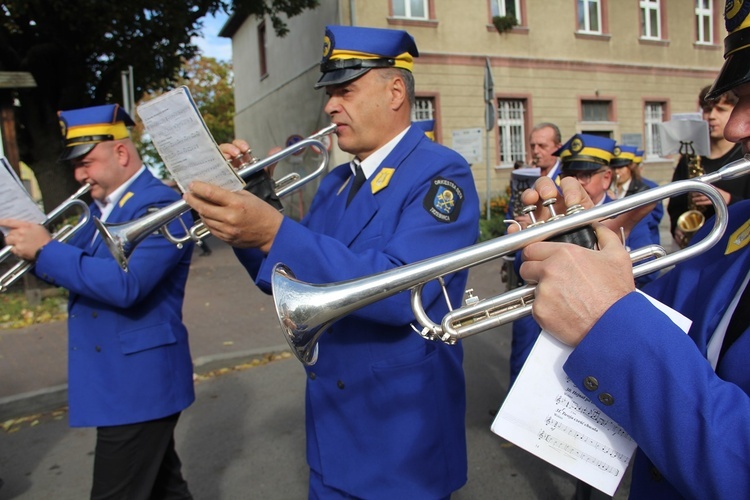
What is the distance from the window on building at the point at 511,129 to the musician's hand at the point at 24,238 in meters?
15.7

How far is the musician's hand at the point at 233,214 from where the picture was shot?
56.1 inches

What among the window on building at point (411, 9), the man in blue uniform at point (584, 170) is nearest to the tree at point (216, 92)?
the window on building at point (411, 9)

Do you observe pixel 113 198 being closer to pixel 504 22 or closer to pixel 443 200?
pixel 443 200

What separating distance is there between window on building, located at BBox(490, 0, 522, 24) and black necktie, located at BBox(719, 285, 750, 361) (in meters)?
17.1

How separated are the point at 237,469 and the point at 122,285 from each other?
2.01 metres

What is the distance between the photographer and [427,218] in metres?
1.75

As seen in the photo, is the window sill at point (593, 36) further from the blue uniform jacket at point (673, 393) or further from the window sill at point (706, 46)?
the blue uniform jacket at point (673, 393)

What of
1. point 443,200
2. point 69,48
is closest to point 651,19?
point 69,48

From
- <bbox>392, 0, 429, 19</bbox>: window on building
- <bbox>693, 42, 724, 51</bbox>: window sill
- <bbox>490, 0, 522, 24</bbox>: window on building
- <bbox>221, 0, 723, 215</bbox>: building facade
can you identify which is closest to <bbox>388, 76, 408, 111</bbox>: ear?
<bbox>221, 0, 723, 215</bbox>: building facade

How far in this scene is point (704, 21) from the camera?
20578mm

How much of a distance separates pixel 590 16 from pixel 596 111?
9.53 ft

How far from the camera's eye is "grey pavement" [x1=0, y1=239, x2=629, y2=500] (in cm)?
364

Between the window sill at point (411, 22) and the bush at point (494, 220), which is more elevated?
the window sill at point (411, 22)

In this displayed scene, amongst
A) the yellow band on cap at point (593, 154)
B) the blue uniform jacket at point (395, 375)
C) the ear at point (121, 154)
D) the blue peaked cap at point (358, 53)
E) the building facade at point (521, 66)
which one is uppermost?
the building facade at point (521, 66)
